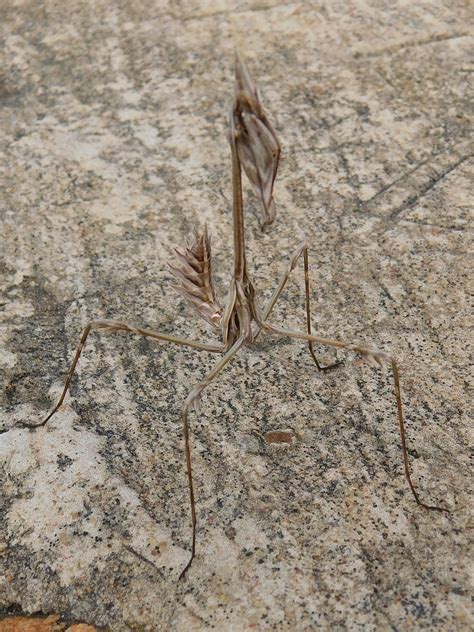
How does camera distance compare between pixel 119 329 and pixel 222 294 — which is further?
pixel 222 294

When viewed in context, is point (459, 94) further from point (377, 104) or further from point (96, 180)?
point (96, 180)

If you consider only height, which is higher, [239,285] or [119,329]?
[239,285]

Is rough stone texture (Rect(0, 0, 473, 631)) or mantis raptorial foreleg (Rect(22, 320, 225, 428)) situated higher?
mantis raptorial foreleg (Rect(22, 320, 225, 428))

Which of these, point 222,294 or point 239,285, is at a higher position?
point 239,285

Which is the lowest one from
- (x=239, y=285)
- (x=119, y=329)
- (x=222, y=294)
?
(x=222, y=294)

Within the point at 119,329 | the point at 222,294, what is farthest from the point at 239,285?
the point at 222,294

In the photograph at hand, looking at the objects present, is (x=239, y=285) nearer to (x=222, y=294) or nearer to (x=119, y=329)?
(x=119, y=329)

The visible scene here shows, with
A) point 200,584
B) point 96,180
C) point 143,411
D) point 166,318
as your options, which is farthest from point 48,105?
point 200,584
